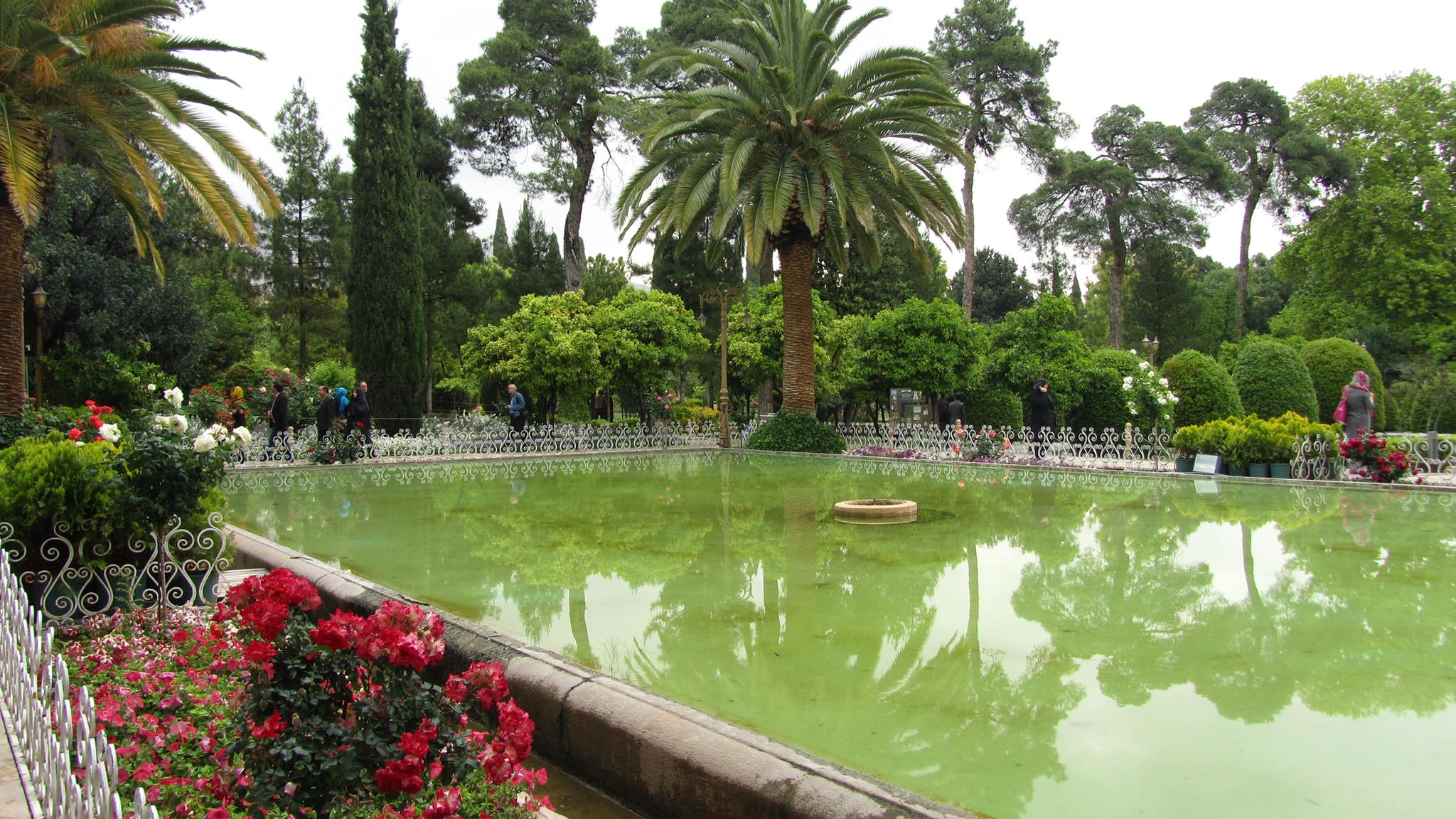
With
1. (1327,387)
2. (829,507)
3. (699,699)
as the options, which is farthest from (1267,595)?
(1327,387)

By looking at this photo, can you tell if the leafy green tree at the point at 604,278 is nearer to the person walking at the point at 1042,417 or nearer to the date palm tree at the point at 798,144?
the date palm tree at the point at 798,144

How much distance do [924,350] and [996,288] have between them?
30371 mm

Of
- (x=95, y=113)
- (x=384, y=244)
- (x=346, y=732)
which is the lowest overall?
(x=346, y=732)

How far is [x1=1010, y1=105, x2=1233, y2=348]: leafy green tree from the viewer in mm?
35031

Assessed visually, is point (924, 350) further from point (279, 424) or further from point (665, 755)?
point (665, 755)

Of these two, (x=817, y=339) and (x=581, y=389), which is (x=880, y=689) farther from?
(x=817, y=339)

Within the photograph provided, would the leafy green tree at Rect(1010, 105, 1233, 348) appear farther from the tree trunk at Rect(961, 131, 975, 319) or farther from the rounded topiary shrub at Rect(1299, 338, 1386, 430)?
the rounded topiary shrub at Rect(1299, 338, 1386, 430)

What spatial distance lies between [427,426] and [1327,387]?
2319cm

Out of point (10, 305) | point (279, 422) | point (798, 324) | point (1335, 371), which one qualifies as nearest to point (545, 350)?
point (279, 422)

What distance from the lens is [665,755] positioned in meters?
3.13

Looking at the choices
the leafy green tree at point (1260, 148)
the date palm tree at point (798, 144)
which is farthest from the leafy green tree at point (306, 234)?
the leafy green tree at point (1260, 148)

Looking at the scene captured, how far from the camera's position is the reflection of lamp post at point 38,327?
15.3m

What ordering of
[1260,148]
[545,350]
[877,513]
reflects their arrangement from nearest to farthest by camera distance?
[877,513], [545,350], [1260,148]

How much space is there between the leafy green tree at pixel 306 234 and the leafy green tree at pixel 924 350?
21.1 metres
